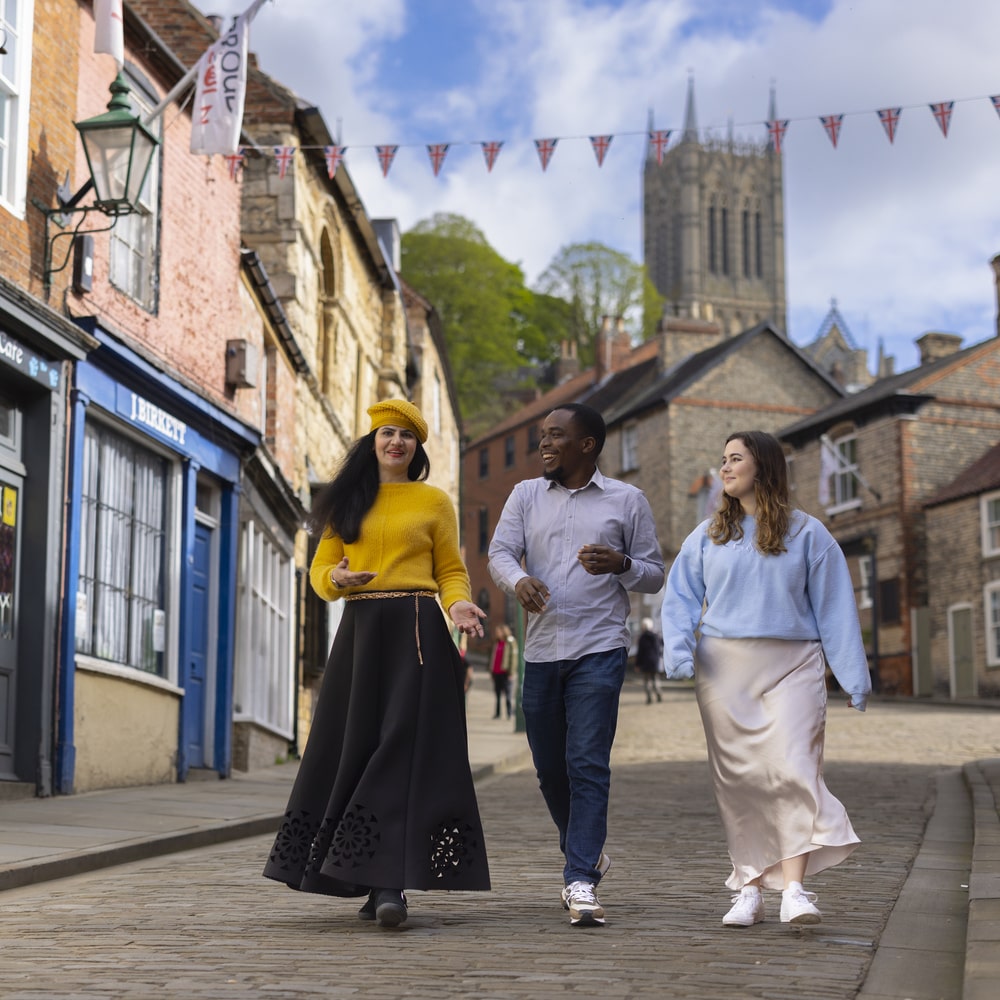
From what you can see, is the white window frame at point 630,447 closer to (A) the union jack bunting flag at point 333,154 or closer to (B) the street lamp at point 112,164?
(A) the union jack bunting flag at point 333,154

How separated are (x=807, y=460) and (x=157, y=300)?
31.4 m

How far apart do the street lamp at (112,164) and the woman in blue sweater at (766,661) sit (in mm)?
6728

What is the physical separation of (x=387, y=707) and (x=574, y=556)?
90 cm

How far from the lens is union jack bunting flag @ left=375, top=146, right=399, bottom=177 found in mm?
14852

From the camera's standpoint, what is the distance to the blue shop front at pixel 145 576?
38.1ft

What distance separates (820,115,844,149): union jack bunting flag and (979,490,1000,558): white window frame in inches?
877

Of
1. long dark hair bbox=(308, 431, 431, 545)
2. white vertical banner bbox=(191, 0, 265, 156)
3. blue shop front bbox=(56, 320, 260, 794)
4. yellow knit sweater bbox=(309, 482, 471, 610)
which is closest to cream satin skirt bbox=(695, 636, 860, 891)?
yellow knit sweater bbox=(309, 482, 471, 610)

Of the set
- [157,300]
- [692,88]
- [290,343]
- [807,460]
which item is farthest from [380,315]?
[692,88]

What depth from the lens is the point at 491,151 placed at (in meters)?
14.6

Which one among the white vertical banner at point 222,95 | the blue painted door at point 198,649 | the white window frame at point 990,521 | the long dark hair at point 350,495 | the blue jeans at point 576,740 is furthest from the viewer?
the white window frame at point 990,521

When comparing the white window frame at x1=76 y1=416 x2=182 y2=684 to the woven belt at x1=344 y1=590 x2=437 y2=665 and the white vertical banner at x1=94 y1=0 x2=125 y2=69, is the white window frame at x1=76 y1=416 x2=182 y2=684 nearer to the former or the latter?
the white vertical banner at x1=94 y1=0 x2=125 y2=69

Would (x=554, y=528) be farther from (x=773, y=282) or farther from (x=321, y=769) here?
(x=773, y=282)

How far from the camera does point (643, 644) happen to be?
110 ft

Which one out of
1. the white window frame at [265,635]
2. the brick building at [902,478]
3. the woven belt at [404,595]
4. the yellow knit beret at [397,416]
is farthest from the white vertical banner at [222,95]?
the brick building at [902,478]
